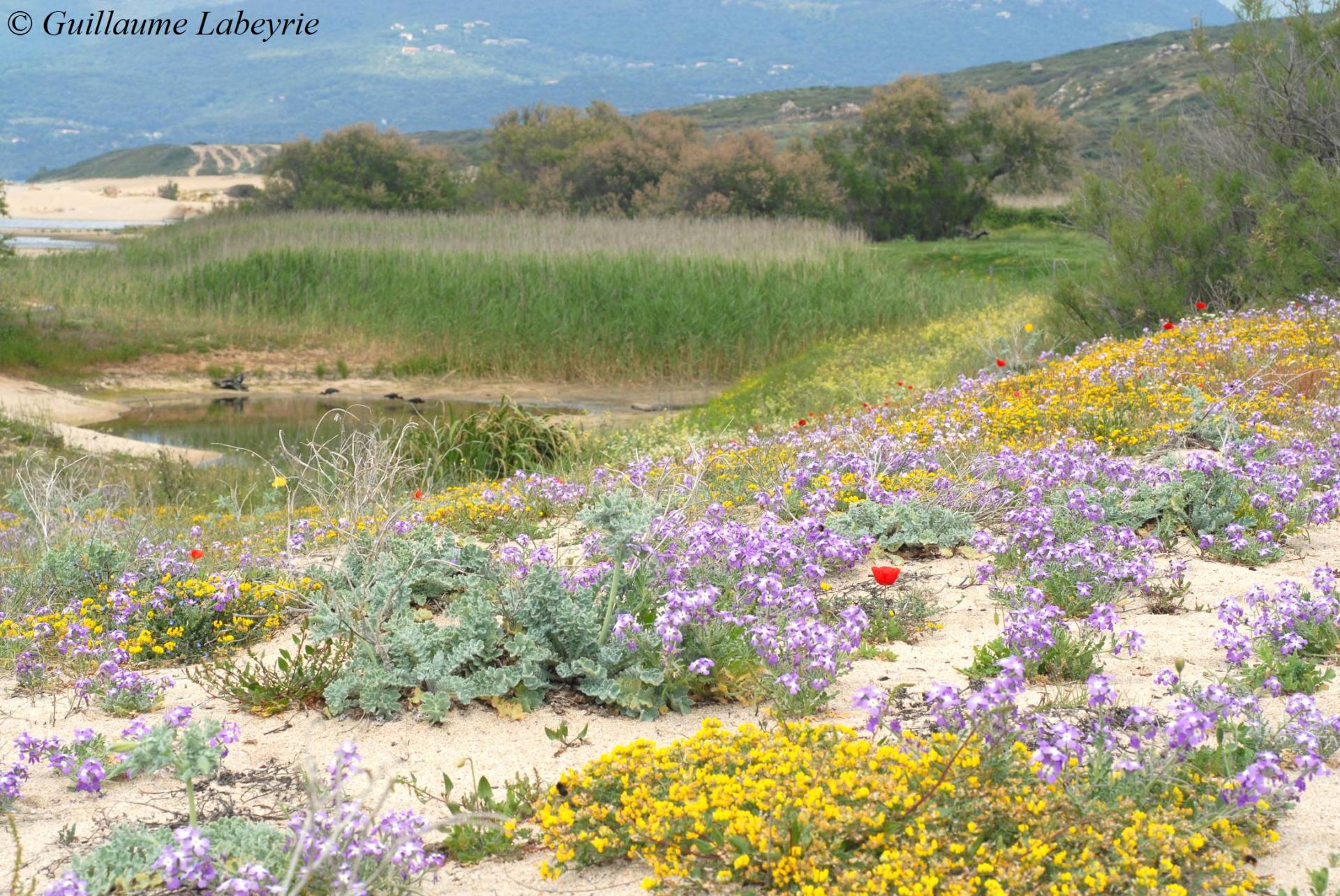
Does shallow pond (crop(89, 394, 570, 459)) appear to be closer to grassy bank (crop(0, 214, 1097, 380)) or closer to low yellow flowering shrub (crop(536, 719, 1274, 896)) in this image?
grassy bank (crop(0, 214, 1097, 380))

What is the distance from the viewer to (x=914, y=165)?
2933cm

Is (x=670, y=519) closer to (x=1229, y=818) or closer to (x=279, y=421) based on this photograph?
(x=1229, y=818)

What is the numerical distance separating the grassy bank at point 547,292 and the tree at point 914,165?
6.24m

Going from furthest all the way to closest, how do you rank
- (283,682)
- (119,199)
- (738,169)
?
1. (119,199)
2. (738,169)
3. (283,682)

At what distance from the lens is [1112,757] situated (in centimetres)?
282

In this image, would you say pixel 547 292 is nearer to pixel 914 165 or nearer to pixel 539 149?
pixel 914 165

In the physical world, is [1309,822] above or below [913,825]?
below

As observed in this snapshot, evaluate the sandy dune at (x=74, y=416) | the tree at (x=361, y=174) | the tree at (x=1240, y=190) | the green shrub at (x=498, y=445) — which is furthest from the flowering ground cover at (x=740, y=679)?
the tree at (x=361, y=174)

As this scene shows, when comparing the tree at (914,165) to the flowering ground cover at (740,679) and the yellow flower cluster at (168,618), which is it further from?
the yellow flower cluster at (168,618)

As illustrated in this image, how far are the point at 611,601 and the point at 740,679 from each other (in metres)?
0.47

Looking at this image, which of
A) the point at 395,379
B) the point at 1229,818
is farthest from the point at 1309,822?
the point at 395,379

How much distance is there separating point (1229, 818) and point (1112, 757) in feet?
0.90

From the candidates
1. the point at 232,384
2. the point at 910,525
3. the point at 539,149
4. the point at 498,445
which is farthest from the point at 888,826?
the point at 539,149

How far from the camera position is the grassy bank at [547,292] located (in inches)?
714
